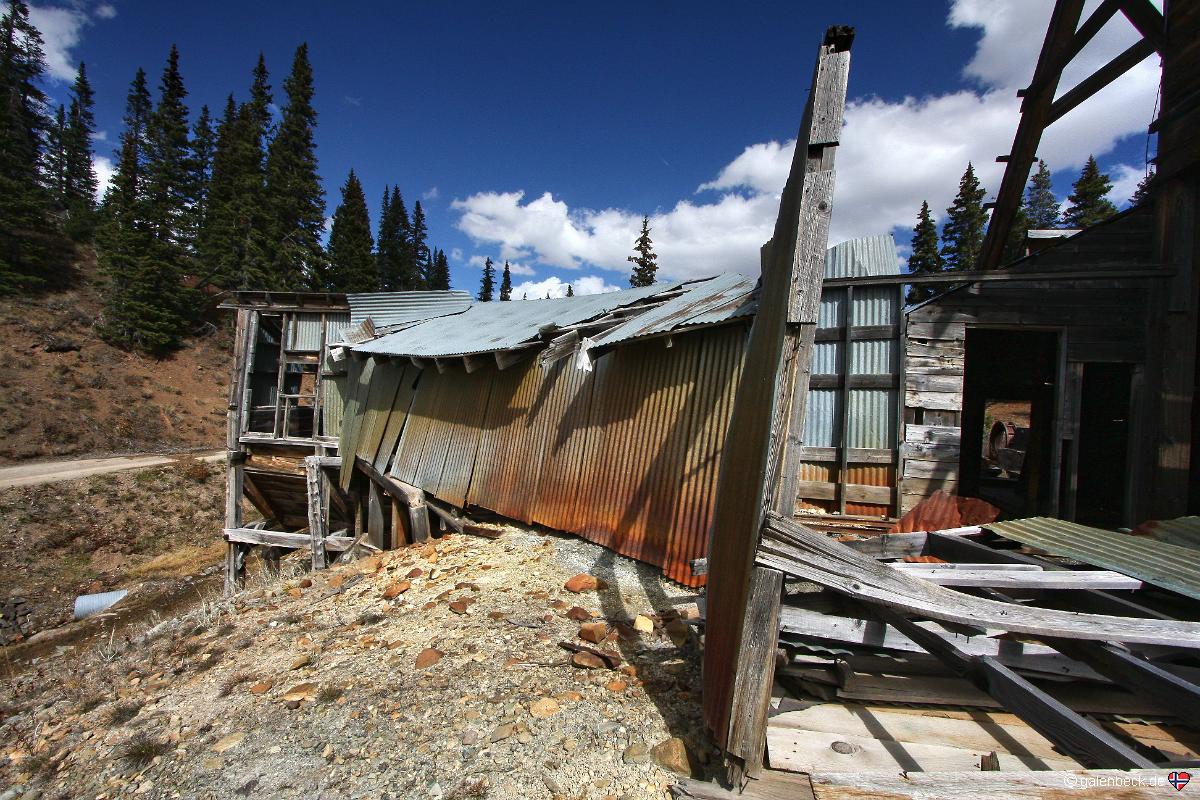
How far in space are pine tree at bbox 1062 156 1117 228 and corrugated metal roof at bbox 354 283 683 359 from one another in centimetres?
4085

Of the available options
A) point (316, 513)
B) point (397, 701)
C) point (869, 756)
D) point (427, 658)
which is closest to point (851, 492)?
point (869, 756)

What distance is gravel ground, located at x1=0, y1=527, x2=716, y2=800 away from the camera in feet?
10.1

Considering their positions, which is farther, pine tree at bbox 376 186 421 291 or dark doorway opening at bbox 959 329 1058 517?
pine tree at bbox 376 186 421 291

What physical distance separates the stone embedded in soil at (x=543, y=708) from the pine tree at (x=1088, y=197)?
4607cm

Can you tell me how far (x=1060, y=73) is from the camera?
815cm

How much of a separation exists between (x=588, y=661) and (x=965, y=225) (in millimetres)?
45532

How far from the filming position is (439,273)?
69188 mm

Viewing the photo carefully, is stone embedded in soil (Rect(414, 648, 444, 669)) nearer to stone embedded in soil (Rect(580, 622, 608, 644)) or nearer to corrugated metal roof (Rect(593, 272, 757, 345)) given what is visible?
stone embedded in soil (Rect(580, 622, 608, 644))

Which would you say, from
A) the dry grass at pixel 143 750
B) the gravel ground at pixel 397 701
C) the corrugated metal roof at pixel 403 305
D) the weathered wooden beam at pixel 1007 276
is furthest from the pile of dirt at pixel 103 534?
the weathered wooden beam at pixel 1007 276

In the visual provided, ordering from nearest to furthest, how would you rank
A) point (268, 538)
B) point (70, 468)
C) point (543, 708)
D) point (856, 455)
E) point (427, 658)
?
point (543, 708) → point (427, 658) → point (856, 455) → point (268, 538) → point (70, 468)

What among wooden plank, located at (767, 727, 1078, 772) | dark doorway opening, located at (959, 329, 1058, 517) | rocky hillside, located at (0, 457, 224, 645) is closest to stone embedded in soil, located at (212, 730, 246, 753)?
wooden plank, located at (767, 727, 1078, 772)

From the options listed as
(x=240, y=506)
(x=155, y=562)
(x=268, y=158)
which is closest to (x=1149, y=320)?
(x=240, y=506)

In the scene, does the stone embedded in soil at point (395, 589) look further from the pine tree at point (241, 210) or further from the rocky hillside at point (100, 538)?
the pine tree at point (241, 210)

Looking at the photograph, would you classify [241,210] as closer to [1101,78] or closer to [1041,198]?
[1101,78]
